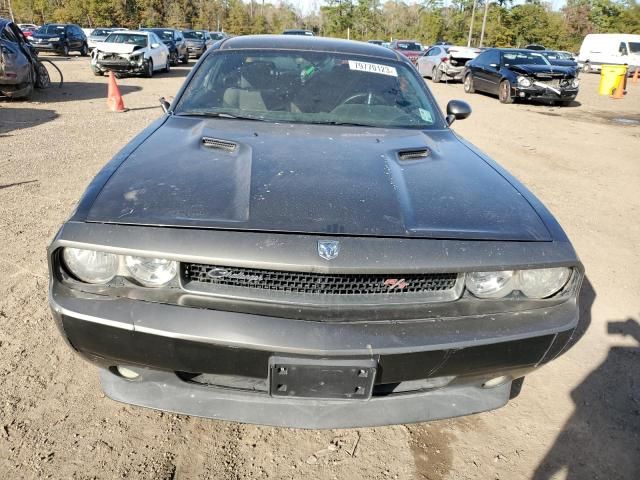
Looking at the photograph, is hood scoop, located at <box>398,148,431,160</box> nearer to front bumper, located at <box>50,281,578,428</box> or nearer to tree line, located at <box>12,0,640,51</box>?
front bumper, located at <box>50,281,578,428</box>

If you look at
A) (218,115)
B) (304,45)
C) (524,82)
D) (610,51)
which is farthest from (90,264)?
(610,51)

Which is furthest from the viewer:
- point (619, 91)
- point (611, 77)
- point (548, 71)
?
point (611, 77)

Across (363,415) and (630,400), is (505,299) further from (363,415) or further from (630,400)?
(630,400)

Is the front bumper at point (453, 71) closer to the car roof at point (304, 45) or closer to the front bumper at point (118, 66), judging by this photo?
the front bumper at point (118, 66)

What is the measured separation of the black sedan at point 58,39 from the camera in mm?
25688

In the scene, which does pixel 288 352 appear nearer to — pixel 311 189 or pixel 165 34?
pixel 311 189

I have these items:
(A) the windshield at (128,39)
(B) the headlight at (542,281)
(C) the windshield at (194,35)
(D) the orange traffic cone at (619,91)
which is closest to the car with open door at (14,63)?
(A) the windshield at (128,39)

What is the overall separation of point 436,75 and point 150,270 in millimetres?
20647

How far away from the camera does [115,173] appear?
6.95 ft

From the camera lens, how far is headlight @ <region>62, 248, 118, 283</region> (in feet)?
5.87

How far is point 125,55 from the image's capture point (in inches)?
634

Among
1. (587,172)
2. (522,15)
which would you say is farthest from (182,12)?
(587,172)

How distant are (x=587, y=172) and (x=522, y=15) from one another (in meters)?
44.5

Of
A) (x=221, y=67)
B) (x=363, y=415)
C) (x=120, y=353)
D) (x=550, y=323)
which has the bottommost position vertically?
(x=363, y=415)
